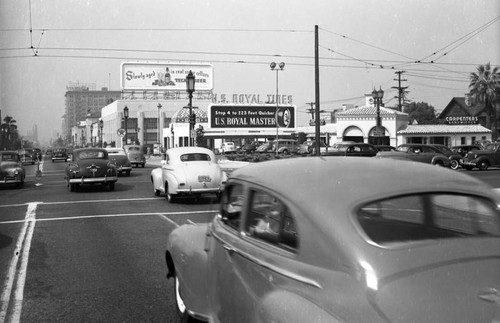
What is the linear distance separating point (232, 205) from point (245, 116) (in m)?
57.5

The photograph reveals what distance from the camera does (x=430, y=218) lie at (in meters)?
2.88

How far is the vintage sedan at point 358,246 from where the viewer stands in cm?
227

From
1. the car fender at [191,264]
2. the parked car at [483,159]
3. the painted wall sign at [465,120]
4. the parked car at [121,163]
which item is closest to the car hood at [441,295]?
the car fender at [191,264]

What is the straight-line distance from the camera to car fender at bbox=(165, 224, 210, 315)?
3874 millimetres

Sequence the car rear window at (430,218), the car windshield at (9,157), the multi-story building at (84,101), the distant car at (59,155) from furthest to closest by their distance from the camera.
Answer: the multi-story building at (84,101) → the distant car at (59,155) → the car windshield at (9,157) → the car rear window at (430,218)

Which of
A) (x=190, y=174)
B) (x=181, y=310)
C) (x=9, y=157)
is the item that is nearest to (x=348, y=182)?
(x=181, y=310)

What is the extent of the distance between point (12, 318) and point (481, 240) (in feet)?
14.3

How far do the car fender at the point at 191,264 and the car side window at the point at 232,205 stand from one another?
405mm

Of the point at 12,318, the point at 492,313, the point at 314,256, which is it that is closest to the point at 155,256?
the point at 12,318

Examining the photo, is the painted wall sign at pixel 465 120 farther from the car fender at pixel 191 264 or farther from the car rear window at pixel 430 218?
the car rear window at pixel 430 218

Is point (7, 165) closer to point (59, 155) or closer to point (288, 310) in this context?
point (288, 310)

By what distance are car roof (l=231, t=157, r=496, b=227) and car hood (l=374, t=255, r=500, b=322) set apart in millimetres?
444

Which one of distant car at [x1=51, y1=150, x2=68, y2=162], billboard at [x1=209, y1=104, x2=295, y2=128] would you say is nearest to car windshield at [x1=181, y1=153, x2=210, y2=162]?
billboard at [x1=209, y1=104, x2=295, y2=128]

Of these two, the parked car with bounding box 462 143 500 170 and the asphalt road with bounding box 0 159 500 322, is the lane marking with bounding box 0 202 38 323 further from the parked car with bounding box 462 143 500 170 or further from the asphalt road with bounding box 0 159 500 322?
the parked car with bounding box 462 143 500 170
